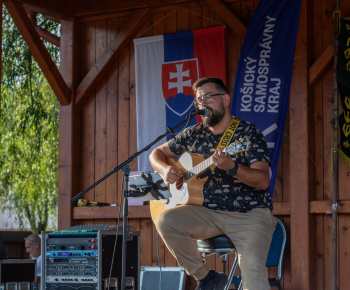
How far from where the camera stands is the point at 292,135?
6.48 metres

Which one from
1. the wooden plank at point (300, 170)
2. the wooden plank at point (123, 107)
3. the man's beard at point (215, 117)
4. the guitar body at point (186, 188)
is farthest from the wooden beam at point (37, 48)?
the man's beard at point (215, 117)

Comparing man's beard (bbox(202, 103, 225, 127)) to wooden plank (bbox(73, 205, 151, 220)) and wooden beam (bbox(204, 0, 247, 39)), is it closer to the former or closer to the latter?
wooden beam (bbox(204, 0, 247, 39))

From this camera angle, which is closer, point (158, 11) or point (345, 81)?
point (345, 81)

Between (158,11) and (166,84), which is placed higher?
(158,11)

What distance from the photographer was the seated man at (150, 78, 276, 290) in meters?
4.28

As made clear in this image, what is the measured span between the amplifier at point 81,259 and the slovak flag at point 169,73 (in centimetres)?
213

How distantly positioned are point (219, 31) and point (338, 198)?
80.8 inches

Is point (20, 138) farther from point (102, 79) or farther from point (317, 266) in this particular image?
point (317, 266)

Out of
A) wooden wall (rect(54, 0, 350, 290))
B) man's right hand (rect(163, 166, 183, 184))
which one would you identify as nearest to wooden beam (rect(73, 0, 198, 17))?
wooden wall (rect(54, 0, 350, 290))

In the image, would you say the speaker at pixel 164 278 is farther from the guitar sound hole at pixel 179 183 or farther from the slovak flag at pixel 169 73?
the guitar sound hole at pixel 179 183

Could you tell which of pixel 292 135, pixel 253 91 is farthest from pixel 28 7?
pixel 292 135

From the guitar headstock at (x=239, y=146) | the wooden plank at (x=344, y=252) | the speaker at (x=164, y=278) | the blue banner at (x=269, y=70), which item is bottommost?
the speaker at (x=164, y=278)

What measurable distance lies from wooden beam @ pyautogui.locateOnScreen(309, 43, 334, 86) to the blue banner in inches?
11.0

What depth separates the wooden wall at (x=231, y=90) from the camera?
6.34m
